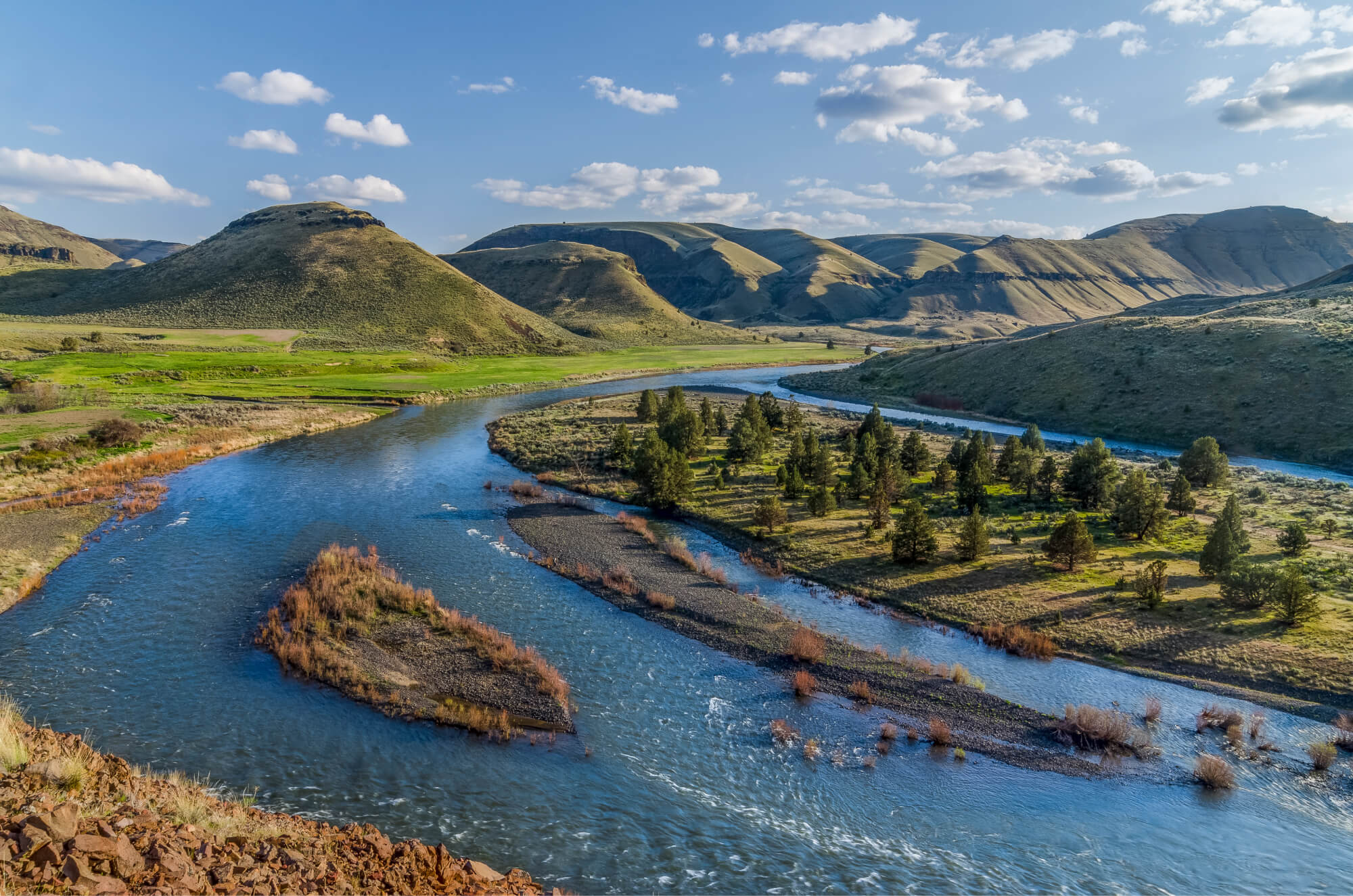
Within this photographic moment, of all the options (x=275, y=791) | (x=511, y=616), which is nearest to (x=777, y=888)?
(x=275, y=791)

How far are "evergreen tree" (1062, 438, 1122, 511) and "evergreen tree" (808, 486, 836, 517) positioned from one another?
14.9 m

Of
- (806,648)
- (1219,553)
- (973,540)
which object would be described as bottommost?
(806,648)

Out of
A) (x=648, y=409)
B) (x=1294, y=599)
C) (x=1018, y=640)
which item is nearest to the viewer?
(x=1294, y=599)

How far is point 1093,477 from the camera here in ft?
127

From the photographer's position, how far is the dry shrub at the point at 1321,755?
17547mm

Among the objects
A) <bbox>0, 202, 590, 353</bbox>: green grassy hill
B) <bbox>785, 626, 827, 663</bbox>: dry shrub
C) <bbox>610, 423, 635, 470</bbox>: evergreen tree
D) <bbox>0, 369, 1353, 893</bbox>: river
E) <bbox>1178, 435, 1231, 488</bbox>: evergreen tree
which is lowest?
<bbox>0, 369, 1353, 893</bbox>: river

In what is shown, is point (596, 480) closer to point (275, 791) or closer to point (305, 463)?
point (305, 463)

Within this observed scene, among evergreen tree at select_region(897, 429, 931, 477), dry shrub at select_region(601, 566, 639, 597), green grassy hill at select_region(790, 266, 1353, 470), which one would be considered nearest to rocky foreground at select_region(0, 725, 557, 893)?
dry shrub at select_region(601, 566, 639, 597)

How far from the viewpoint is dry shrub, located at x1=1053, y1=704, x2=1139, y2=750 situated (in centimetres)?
1866

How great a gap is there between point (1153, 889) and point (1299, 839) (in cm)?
461

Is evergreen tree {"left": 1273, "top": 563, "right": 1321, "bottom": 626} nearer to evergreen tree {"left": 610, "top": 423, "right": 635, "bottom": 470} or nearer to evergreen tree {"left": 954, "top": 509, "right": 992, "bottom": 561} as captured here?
evergreen tree {"left": 954, "top": 509, "right": 992, "bottom": 561}

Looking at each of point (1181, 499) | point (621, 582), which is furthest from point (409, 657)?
point (1181, 499)

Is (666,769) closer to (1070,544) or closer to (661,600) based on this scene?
(661,600)

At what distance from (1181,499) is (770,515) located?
75.9 ft
